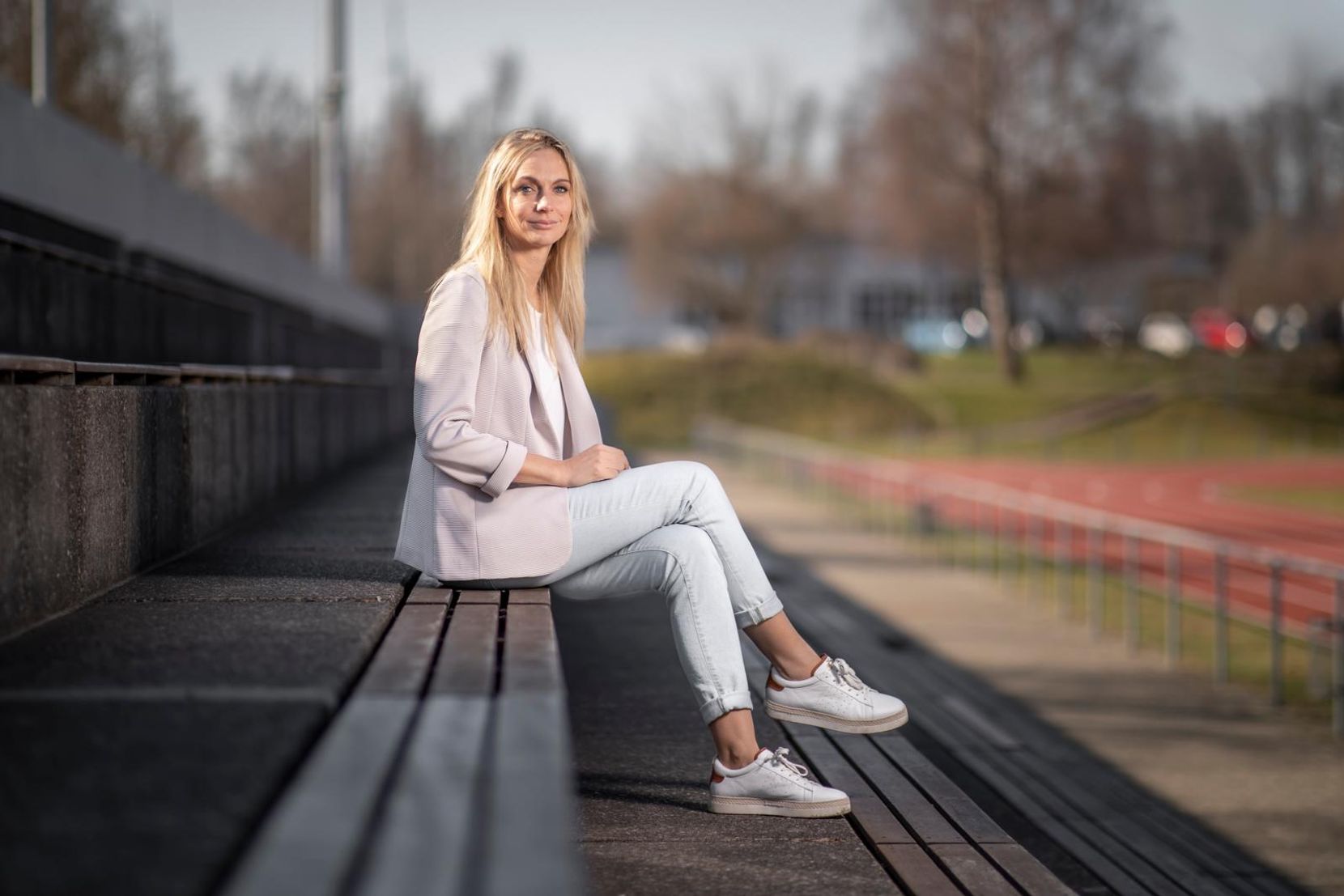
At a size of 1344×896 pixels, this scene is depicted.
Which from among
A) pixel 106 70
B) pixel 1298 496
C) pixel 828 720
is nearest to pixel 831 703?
pixel 828 720

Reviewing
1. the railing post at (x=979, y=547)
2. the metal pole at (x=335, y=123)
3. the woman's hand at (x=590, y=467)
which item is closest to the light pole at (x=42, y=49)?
the woman's hand at (x=590, y=467)

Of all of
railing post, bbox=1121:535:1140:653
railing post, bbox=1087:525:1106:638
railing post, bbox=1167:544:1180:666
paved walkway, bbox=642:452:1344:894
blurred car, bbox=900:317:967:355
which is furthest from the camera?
blurred car, bbox=900:317:967:355

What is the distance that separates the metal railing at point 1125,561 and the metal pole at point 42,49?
339 inches

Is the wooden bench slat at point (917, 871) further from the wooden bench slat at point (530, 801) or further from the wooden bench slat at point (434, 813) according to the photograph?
the wooden bench slat at point (434, 813)

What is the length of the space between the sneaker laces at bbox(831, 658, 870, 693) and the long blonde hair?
3.49 ft

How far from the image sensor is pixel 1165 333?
7275 centimetres

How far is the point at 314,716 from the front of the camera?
9.20ft

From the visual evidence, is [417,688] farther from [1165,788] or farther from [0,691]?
Result: [1165,788]

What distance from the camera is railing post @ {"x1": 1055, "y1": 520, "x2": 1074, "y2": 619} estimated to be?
1781cm

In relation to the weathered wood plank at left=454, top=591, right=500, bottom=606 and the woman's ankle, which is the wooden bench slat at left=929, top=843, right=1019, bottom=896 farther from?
the weathered wood plank at left=454, top=591, right=500, bottom=606

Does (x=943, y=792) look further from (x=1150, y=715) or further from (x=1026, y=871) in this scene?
(x=1150, y=715)

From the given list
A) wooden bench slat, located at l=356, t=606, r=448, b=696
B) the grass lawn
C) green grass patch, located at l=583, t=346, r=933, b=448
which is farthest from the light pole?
green grass patch, located at l=583, t=346, r=933, b=448

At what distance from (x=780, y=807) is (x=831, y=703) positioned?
333mm

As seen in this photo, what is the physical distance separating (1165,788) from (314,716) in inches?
309
